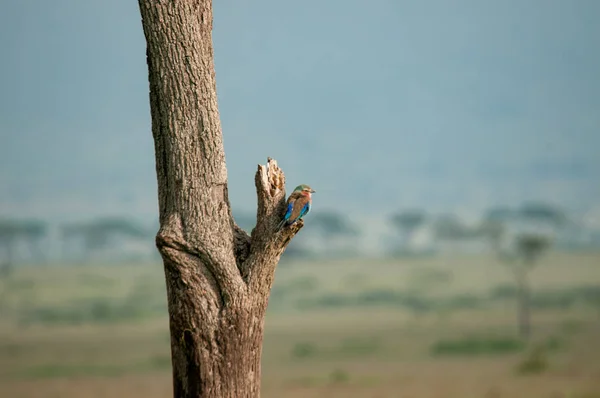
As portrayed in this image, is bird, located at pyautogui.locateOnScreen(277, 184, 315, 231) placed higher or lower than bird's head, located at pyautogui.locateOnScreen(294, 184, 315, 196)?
lower

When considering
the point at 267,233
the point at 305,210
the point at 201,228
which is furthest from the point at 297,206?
the point at 201,228

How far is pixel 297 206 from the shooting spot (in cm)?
627

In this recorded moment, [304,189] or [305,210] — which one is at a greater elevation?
[304,189]

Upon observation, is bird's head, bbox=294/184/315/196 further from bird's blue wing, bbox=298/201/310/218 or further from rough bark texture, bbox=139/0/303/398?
rough bark texture, bbox=139/0/303/398

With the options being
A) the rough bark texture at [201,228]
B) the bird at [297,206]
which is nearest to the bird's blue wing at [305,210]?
the bird at [297,206]

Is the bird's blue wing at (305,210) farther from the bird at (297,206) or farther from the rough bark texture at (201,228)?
the rough bark texture at (201,228)

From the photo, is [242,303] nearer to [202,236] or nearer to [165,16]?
[202,236]

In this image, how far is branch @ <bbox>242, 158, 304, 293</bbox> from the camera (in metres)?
6.37

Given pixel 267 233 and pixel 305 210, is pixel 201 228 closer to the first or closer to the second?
pixel 267 233

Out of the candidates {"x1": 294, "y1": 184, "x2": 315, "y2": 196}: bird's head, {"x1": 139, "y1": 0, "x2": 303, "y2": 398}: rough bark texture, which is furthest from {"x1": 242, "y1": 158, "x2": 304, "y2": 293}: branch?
{"x1": 294, "y1": 184, "x2": 315, "y2": 196}: bird's head

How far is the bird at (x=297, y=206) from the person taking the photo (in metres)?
6.27

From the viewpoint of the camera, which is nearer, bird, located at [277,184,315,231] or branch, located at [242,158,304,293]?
bird, located at [277,184,315,231]

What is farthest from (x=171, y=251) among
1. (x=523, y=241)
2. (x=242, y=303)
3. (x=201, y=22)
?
(x=523, y=241)

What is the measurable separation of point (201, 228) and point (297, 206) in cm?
77
